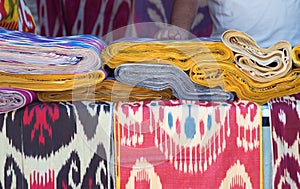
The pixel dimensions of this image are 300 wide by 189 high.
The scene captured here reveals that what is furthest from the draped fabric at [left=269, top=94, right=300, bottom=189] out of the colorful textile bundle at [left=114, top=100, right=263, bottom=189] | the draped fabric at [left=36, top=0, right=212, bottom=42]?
the draped fabric at [left=36, top=0, right=212, bottom=42]

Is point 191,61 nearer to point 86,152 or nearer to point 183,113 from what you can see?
point 183,113

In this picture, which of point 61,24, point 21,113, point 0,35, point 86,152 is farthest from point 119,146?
point 61,24

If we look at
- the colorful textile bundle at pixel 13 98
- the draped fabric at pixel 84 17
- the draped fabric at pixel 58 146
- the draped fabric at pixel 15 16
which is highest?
the draped fabric at pixel 84 17

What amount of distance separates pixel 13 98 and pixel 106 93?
20 cm

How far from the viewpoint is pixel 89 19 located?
2.10 metres

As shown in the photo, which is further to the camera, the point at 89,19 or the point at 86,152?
the point at 89,19

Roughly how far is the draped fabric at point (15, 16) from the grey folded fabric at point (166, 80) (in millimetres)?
275

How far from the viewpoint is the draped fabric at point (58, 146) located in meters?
1.28

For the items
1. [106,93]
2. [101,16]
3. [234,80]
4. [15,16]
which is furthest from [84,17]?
[234,80]

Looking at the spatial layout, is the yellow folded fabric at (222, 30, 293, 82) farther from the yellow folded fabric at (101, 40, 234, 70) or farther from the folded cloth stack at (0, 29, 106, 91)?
the folded cloth stack at (0, 29, 106, 91)

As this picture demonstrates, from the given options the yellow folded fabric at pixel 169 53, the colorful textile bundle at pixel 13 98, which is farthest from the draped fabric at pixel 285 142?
the colorful textile bundle at pixel 13 98

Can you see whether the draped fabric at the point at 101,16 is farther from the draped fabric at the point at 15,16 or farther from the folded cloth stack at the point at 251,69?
the folded cloth stack at the point at 251,69

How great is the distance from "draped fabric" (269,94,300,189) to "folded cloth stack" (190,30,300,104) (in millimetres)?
46

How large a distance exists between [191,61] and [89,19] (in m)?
0.88
